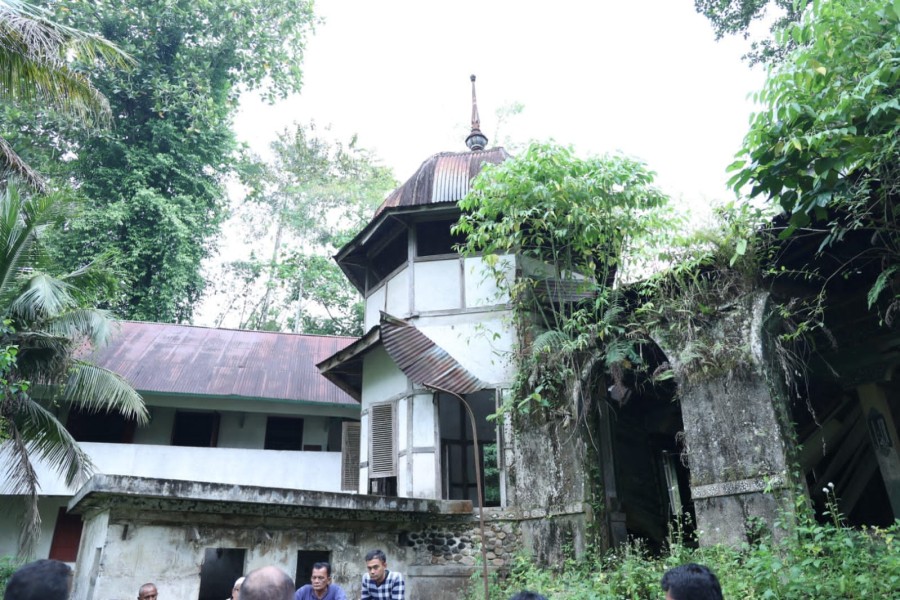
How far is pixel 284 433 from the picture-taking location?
Answer: 1664 centimetres

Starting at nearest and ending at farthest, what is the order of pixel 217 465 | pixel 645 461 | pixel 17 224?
1. pixel 17 224
2. pixel 645 461
3. pixel 217 465

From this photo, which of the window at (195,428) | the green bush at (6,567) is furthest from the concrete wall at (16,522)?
the window at (195,428)

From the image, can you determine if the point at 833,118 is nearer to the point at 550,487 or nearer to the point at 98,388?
the point at 550,487

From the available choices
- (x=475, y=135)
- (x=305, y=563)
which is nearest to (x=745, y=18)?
(x=475, y=135)

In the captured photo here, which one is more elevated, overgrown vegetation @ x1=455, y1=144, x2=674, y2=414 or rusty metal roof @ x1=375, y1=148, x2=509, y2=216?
rusty metal roof @ x1=375, y1=148, x2=509, y2=216

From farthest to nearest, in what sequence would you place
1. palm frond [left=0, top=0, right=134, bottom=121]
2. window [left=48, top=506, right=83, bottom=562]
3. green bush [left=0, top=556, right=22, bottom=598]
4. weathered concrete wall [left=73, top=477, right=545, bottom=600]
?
window [left=48, top=506, right=83, bottom=562] < green bush [left=0, top=556, right=22, bottom=598] < palm frond [left=0, top=0, right=134, bottom=121] < weathered concrete wall [left=73, top=477, right=545, bottom=600]

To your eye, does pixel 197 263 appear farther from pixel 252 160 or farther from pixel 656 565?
pixel 656 565

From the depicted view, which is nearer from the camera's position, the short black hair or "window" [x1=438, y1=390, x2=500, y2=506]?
the short black hair

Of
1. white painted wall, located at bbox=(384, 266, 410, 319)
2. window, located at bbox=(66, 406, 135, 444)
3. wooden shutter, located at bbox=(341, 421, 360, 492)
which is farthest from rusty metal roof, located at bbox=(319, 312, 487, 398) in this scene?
window, located at bbox=(66, 406, 135, 444)

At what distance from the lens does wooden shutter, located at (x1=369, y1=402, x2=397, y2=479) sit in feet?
34.7

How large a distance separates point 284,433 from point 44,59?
10746mm

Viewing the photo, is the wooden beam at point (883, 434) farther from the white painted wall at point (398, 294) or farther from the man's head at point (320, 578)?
the man's head at point (320, 578)

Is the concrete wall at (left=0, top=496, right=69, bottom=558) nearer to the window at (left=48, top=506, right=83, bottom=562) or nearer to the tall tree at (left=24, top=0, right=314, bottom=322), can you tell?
the window at (left=48, top=506, right=83, bottom=562)

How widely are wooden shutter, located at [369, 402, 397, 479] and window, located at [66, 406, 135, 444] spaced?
819 cm
